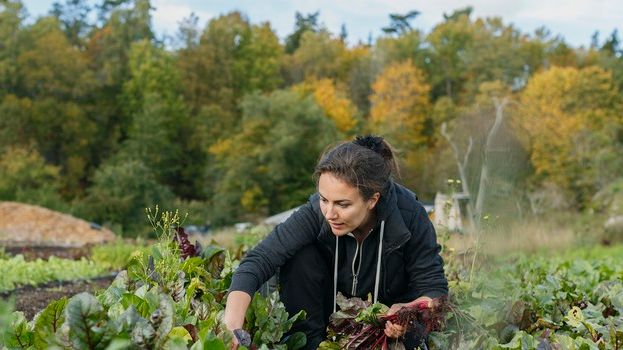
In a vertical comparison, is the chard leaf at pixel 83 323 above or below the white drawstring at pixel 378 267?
above

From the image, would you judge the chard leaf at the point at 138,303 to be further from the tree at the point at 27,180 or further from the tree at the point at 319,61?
the tree at the point at 319,61

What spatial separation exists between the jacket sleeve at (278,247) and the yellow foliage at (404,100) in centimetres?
3679

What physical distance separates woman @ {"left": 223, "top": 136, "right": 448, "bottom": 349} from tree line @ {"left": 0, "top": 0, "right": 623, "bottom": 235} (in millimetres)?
23240

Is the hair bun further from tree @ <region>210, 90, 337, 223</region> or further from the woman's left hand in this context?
tree @ <region>210, 90, 337, 223</region>

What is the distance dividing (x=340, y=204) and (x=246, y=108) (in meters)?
34.5

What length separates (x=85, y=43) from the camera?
4503cm

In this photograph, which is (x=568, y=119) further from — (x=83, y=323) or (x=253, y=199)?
(x=83, y=323)

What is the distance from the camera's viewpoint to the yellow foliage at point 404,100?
4028 cm

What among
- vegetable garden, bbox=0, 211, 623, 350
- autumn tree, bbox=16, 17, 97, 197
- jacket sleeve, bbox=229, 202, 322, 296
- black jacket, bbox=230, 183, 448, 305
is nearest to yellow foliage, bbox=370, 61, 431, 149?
autumn tree, bbox=16, 17, 97, 197

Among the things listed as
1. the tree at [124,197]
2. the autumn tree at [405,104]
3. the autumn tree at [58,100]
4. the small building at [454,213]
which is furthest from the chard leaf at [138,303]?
the autumn tree at [405,104]

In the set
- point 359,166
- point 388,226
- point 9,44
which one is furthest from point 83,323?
point 9,44

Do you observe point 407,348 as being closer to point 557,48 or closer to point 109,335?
point 109,335

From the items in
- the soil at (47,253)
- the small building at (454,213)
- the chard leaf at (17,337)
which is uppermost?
the chard leaf at (17,337)

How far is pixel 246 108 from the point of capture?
37.2 metres
